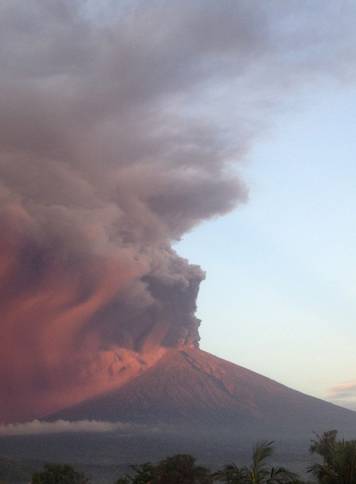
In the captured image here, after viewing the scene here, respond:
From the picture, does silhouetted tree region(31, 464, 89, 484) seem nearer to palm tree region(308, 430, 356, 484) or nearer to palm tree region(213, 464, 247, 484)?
palm tree region(213, 464, 247, 484)

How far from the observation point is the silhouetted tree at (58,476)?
63669 millimetres

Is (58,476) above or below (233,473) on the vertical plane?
below

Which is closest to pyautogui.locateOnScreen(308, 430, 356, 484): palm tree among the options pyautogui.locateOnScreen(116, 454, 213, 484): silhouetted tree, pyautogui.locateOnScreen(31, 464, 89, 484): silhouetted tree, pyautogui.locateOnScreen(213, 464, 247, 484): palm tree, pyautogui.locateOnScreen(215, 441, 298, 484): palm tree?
pyautogui.locateOnScreen(215, 441, 298, 484): palm tree

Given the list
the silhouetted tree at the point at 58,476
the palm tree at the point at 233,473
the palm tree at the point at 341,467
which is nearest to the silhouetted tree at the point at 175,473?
the silhouetted tree at the point at 58,476

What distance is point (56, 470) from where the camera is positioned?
218 ft

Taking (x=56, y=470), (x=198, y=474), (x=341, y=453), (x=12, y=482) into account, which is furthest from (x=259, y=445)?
(x=12, y=482)

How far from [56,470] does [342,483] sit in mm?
47657

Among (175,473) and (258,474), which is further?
(175,473)

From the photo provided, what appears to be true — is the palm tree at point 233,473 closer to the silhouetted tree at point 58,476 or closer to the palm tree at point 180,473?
the palm tree at point 180,473

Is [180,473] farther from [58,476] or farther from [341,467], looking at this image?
[341,467]

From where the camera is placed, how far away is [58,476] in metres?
65.4

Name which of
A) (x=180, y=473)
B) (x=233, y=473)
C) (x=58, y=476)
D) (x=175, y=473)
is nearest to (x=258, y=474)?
(x=233, y=473)

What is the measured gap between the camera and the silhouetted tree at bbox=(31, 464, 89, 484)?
2507 inches

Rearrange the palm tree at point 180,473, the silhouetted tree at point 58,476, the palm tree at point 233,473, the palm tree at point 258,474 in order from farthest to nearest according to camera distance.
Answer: the silhouetted tree at point 58,476, the palm tree at point 180,473, the palm tree at point 233,473, the palm tree at point 258,474
